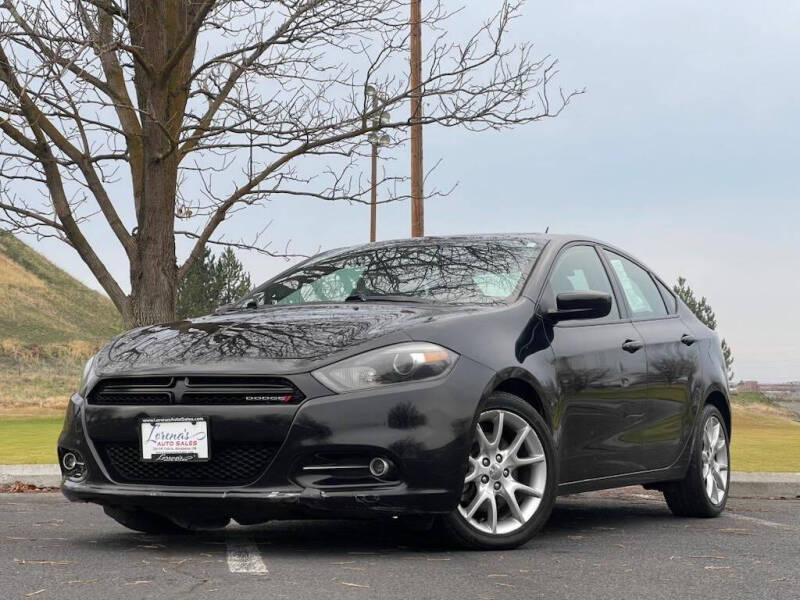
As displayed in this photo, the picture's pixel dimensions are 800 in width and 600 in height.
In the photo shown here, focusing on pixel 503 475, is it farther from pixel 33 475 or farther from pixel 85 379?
pixel 33 475

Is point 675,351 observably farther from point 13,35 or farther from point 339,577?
point 13,35

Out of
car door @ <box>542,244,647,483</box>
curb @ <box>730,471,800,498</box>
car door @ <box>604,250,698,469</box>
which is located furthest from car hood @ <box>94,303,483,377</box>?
curb @ <box>730,471,800,498</box>

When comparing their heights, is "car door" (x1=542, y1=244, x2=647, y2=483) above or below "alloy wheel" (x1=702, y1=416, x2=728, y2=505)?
above

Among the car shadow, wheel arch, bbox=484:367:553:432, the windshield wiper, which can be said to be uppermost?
the windshield wiper

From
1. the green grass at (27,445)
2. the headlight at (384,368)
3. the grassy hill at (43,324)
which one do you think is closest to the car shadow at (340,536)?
the headlight at (384,368)

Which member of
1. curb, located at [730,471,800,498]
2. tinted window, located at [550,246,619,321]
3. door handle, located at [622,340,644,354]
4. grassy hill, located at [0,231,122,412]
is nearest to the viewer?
tinted window, located at [550,246,619,321]

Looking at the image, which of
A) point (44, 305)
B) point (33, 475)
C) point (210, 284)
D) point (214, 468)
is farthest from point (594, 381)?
point (44, 305)

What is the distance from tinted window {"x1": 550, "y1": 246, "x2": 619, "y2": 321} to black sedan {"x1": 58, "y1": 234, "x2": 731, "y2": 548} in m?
0.03

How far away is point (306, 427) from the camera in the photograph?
5660mm

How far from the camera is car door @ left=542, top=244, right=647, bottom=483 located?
6.75m

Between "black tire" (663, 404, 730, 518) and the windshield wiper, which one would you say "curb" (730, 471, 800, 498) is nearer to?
"black tire" (663, 404, 730, 518)

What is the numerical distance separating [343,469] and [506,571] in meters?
0.81

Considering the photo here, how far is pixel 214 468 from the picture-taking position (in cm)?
582

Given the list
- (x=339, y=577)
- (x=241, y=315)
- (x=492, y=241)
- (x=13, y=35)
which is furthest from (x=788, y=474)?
(x=13, y=35)
